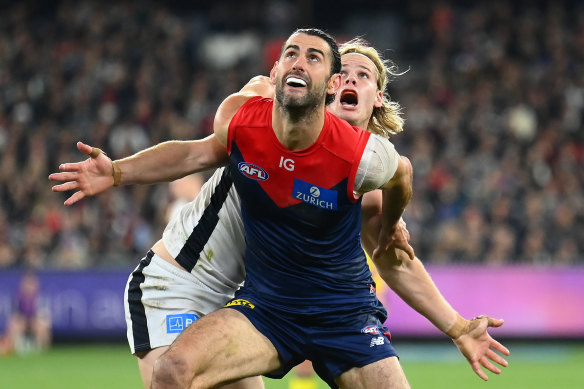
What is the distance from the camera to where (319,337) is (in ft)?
17.0

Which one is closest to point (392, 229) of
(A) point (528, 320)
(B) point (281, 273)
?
(B) point (281, 273)

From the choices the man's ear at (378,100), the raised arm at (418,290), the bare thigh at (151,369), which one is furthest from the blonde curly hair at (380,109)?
the bare thigh at (151,369)

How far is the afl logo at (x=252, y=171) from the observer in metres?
5.03

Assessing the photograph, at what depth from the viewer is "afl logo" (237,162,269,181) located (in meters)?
5.03

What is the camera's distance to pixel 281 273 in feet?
17.0

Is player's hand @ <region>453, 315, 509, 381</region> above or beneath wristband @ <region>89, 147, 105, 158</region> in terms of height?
beneath

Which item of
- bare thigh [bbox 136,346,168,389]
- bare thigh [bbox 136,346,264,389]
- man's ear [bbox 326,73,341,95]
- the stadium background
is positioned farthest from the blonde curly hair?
the stadium background

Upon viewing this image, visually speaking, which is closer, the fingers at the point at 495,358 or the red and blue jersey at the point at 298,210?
the red and blue jersey at the point at 298,210

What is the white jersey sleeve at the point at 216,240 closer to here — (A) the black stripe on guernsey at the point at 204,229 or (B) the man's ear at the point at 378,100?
(A) the black stripe on guernsey at the point at 204,229

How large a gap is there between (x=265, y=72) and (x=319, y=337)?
14783mm

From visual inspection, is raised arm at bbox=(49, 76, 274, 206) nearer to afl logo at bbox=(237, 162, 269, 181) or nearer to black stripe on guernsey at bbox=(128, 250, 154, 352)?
afl logo at bbox=(237, 162, 269, 181)

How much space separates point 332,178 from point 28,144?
1346 cm

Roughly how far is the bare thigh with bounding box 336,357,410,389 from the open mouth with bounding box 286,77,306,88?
147 centimetres

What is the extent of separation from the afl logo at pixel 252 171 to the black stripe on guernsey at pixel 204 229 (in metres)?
0.44
